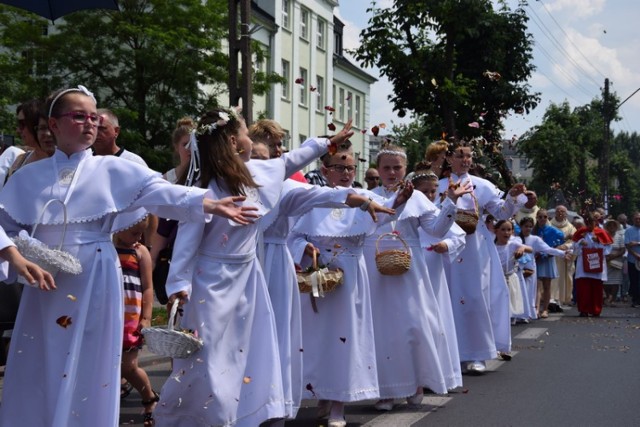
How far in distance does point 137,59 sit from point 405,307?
71.7 ft

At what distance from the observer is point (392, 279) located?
9414 mm

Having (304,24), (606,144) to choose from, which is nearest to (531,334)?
(304,24)

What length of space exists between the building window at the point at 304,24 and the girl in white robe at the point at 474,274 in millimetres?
44426

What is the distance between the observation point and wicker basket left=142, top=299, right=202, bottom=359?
5875 mm

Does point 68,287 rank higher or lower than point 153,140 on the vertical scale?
lower

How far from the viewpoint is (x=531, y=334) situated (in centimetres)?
1706

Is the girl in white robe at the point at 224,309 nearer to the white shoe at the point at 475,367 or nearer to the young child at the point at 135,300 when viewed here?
the young child at the point at 135,300

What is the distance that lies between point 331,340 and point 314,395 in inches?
16.3

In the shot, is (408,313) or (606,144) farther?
(606,144)

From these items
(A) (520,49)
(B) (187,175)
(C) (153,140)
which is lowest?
(B) (187,175)

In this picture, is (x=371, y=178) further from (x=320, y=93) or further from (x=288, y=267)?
(x=320, y=93)

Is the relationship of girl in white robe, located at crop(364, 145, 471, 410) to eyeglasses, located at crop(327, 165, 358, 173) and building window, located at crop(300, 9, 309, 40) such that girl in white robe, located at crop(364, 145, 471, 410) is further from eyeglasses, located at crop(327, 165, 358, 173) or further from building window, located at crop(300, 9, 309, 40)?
building window, located at crop(300, 9, 309, 40)

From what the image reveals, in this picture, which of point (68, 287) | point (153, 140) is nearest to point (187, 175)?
point (68, 287)

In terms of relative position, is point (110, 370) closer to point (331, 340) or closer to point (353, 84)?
point (331, 340)
